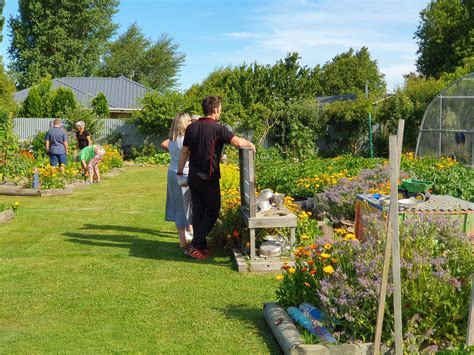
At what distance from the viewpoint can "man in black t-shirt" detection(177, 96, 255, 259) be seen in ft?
21.9

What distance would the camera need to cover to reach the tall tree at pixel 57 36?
52594 millimetres

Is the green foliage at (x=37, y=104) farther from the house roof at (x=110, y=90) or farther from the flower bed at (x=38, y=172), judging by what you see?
the flower bed at (x=38, y=172)

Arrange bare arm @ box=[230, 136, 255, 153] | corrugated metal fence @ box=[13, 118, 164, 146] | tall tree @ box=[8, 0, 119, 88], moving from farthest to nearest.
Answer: tall tree @ box=[8, 0, 119, 88] < corrugated metal fence @ box=[13, 118, 164, 146] < bare arm @ box=[230, 136, 255, 153]

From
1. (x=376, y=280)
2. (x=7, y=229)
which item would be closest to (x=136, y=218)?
(x=7, y=229)

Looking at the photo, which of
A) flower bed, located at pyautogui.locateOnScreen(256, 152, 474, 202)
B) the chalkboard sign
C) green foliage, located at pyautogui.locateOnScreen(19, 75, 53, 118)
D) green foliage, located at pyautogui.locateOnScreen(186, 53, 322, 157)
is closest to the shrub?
flower bed, located at pyautogui.locateOnScreen(256, 152, 474, 202)

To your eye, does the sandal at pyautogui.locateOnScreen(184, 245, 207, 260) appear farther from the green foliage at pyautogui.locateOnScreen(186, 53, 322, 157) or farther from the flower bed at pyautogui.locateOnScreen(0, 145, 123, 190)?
the green foliage at pyautogui.locateOnScreen(186, 53, 322, 157)

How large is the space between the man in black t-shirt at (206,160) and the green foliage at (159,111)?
20.0 m

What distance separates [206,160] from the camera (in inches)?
263

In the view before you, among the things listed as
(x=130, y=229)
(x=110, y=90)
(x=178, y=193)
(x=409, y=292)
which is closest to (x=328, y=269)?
(x=409, y=292)

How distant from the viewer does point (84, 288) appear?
5.76m

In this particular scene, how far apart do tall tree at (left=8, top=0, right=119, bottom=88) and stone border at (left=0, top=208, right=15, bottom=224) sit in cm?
4558

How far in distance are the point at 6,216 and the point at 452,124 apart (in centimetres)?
1277

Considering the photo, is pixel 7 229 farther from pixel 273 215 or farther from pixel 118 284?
pixel 273 215

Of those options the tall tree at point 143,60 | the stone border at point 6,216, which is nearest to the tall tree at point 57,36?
the tall tree at point 143,60
